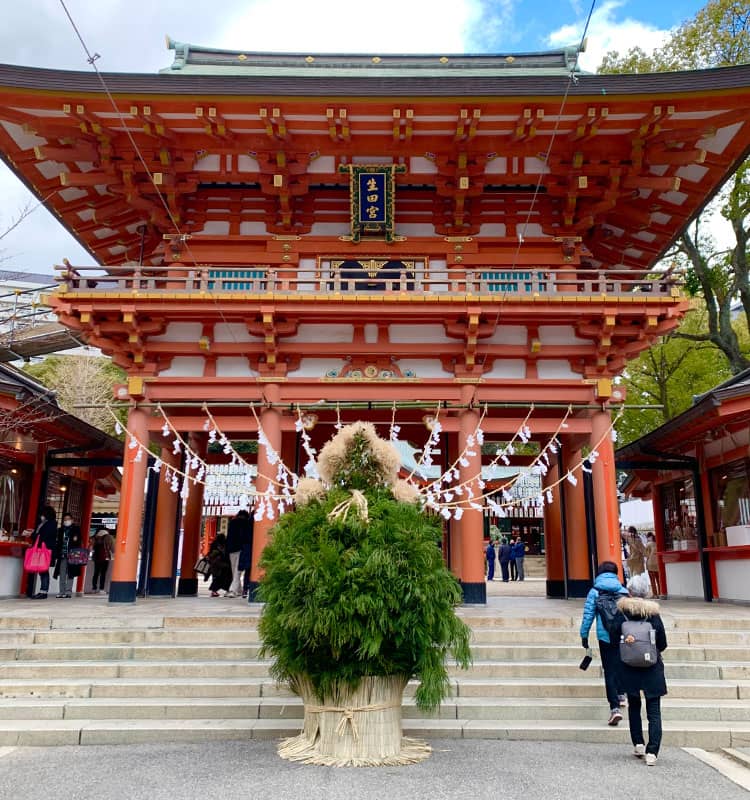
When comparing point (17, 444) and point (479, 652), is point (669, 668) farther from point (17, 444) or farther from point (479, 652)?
point (17, 444)

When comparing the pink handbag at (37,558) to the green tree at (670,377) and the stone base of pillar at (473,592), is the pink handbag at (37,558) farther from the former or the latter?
the green tree at (670,377)

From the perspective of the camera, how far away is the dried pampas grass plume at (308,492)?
5.68 metres

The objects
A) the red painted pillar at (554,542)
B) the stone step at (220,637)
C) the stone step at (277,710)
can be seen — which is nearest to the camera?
the stone step at (277,710)

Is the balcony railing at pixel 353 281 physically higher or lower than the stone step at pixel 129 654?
higher

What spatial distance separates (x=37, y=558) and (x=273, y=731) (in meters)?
9.19

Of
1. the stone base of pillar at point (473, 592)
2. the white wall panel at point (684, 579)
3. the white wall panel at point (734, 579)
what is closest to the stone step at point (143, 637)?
the stone base of pillar at point (473, 592)

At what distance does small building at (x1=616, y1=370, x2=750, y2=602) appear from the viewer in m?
12.8

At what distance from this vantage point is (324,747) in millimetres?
5254

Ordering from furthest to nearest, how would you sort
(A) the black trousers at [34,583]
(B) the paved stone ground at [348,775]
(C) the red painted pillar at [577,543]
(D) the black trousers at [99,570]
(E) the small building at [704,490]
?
(D) the black trousers at [99,570] → (A) the black trousers at [34,583] → (C) the red painted pillar at [577,543] → (E) the small building at [704,490] → (B) the paved stone ground at [348,775]

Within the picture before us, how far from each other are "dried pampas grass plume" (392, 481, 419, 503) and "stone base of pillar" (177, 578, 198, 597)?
A: 10333 millimetres

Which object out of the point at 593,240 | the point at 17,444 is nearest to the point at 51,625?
the point at 17,444

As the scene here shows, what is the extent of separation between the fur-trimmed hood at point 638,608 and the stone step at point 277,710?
1.55 meters

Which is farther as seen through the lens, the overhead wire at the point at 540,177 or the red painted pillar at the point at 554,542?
the red painted pillar at the point at 554,542

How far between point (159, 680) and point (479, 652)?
3743 mm
